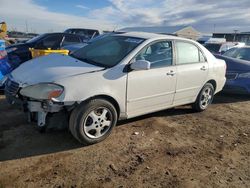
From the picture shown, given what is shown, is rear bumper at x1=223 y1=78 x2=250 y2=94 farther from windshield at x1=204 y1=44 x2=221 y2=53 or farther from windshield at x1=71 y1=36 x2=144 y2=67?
windshield at x1=204 y1=44 x2=221 y2=53

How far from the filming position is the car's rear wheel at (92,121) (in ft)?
12.2

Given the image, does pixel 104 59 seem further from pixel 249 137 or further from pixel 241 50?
pixel 241 50

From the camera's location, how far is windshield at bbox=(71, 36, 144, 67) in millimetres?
4312

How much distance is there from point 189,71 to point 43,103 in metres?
2.89

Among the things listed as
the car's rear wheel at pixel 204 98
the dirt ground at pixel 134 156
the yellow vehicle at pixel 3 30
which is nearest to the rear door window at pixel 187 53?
the car's rear wheel at pixel 204 98

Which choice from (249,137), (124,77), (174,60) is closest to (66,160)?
(124,77)

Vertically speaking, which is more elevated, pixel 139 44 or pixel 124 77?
pixel 139 44

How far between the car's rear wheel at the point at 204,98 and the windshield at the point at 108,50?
1.99m

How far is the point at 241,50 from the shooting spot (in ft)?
28.9

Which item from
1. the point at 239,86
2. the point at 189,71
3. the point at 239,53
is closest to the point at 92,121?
the point at 189,71

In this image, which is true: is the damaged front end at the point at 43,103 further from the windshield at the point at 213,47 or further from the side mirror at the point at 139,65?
the windshield at the point at 213,47

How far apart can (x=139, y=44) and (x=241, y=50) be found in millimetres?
5658

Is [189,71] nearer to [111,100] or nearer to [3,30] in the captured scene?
[111,100]

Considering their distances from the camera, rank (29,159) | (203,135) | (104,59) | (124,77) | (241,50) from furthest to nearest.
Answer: (241,50)
(203,135)
(104,59)
(124,77)
(29,159)
